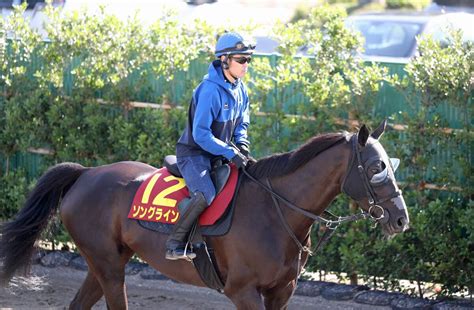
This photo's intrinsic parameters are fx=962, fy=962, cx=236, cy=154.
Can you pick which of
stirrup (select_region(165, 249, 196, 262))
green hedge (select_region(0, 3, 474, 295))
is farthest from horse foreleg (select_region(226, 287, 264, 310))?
green hedge (select_region(0, 3, 474, 295))

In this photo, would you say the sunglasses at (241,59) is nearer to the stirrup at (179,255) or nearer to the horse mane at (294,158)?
the horse mane at (294,158)

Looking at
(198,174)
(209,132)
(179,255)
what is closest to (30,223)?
(179,255)

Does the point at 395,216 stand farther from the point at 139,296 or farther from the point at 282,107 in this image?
the point at 139,296

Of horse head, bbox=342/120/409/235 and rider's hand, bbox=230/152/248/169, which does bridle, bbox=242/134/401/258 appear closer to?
horse head, bbox=342/120/409/235

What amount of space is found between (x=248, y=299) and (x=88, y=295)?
5.02 feet

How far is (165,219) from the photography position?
6.98 m

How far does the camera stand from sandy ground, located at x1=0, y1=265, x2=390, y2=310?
9.02 meters

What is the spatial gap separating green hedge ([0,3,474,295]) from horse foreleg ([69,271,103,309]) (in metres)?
2.51

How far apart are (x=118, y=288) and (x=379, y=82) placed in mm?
3253

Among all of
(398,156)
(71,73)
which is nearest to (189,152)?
(398,156)

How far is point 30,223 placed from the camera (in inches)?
300

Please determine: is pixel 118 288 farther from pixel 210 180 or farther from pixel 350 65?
pixel 350 65

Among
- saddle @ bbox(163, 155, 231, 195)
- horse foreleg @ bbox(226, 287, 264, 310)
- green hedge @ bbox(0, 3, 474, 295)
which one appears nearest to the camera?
horse foreleg @ bbox(226, 287, 264, 310)

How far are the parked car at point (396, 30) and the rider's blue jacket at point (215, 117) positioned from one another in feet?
28.7
